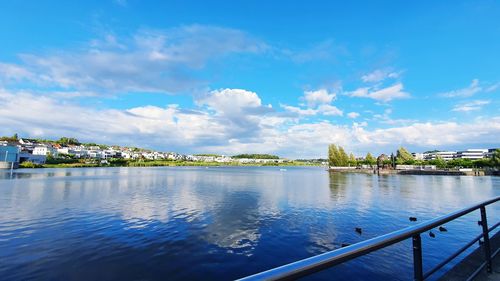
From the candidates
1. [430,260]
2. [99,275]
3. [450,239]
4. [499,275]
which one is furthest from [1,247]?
[450,239]

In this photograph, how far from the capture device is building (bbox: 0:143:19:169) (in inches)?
4156

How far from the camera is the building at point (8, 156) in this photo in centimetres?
10556

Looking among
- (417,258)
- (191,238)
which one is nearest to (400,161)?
(191,238)

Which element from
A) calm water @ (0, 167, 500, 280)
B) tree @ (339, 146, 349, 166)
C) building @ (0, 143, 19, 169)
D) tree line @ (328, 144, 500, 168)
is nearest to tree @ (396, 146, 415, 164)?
tree line @ (328, 144, 500, 168)

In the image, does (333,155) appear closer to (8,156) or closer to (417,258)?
(8,156)

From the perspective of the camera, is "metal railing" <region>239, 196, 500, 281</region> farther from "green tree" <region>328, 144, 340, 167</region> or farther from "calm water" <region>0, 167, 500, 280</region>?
"green tree" <region>328, 144, 340, 167</region>

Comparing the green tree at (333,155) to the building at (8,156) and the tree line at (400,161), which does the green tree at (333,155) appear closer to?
the tree line at (400,161)

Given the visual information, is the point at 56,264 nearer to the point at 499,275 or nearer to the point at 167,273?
the point at 167,273

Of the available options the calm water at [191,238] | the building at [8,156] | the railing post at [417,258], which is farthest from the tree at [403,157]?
the building at [8,156]

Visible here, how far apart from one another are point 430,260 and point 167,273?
1514 centimetres

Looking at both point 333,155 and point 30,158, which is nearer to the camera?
point 30,158

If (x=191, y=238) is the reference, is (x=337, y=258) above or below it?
above

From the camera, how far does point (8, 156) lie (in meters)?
116

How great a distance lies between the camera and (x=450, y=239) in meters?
20.3
